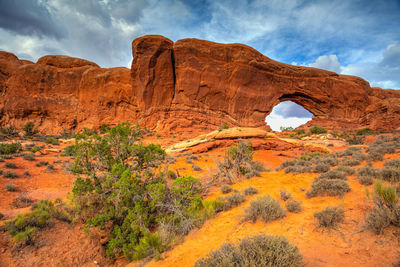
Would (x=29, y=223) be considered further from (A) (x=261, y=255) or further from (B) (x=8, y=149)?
(B) (x=8, y=149)

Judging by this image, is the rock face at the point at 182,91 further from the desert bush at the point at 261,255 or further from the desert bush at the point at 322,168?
the desert bush at the point at 261,255

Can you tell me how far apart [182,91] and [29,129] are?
2043 cm

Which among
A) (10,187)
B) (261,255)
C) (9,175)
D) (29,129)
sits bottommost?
(10,187)

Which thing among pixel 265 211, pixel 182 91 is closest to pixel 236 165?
pixel 265 211

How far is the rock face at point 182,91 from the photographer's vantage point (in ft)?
79.5

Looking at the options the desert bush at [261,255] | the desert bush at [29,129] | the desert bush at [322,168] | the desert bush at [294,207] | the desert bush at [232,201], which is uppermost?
the desert bush at [29,129]

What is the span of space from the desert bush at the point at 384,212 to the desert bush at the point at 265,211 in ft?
4.34

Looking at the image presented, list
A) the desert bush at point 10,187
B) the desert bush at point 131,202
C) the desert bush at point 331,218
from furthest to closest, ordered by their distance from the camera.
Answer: the desert bush at point 10,187, the desert bush at point 131,202, the desert bush at point 331,218

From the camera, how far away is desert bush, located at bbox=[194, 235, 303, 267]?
205 centimetres

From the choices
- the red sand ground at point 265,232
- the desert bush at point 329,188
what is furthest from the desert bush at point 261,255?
the desert bush at point 329,188

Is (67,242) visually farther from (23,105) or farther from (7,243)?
(23,105)

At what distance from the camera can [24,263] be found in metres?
3.53

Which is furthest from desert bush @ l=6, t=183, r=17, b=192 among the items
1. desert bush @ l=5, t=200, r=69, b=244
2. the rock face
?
the rock face

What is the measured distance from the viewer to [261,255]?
2.09 metres
